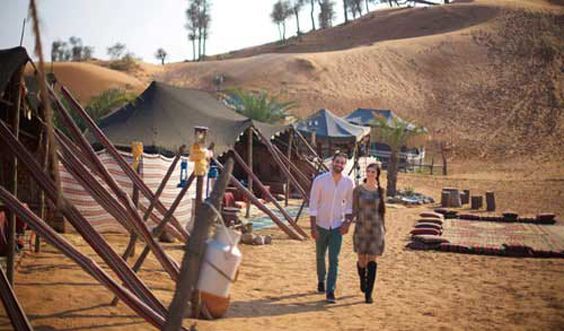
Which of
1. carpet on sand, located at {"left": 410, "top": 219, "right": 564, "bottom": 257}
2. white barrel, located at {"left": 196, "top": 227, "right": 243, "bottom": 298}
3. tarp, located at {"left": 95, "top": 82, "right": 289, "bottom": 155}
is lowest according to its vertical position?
carpet on sand, located at {"left": 410, "top": 219, "right": 564, "bottom": 257}

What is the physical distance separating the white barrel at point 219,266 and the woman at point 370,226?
3220 millimetres

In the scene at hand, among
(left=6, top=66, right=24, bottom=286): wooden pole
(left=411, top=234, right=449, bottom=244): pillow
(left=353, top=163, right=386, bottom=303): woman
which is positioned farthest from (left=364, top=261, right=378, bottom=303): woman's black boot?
(left=411, top=234, right=449, bottom=244): pillow

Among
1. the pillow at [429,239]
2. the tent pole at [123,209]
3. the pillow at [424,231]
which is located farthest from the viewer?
the pillow at [424,231]

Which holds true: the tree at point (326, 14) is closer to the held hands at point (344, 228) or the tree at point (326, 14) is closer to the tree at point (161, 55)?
the tree at point (161, 55)

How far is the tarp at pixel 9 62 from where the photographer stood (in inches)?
203

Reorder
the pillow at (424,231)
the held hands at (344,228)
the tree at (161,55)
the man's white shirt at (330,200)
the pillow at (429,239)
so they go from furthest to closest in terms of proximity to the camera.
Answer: the tree at (161,55) < the pillow at (424,231) < the pillow at (429,239) < the man's white shirt at (330,200) < the held hands at (344,228)

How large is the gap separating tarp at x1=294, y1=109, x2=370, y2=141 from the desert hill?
683 inches

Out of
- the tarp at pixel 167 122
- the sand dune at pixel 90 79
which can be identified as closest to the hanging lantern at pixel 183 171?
the tarp at pixel 167 122

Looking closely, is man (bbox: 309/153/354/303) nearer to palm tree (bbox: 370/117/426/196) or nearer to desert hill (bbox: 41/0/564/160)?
palm tree (bbox: 370/117/426/196)

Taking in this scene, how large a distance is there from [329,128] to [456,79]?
3042cm

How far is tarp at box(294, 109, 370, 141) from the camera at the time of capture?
23234 millimetres

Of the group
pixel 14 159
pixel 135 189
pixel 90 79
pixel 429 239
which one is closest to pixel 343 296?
pixel 135 189

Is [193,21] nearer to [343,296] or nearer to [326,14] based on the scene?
[326,14]

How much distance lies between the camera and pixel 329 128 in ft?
77.3
